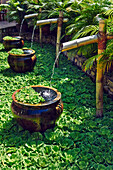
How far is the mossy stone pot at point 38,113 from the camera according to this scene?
153 inches

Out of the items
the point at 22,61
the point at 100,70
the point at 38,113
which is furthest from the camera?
the point at 22,61

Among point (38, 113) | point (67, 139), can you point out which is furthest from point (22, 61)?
point (67, 139)

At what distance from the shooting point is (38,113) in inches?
153

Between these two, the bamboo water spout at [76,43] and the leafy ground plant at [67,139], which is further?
the bamboo water spout at [76,43]

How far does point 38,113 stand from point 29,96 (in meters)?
0.44

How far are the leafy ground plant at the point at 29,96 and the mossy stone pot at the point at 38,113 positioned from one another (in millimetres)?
101

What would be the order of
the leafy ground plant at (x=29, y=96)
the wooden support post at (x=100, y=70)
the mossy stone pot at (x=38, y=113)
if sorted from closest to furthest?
the mossy stone pot at (x=38, y=113) < the leafy ground plant at (x=29, y=96) < the wooden support post at (x=100, y=70)

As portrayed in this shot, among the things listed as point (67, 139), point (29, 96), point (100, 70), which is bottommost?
point (67, 139)

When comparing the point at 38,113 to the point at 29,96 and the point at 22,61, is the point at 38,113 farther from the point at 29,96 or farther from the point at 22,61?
the point at 22,61

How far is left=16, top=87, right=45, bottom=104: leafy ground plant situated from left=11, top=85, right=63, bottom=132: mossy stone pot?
10 centimetres

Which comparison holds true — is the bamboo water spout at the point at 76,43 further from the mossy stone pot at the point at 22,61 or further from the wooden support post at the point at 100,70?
the mossy stone pot at the point at 22,61

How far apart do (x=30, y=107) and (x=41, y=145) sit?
2.49 feet

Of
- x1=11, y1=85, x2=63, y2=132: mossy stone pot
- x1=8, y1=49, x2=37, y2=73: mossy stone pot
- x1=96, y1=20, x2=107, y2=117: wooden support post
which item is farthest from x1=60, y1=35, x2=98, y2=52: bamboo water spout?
x1=8, y1=49, x2=37, y2=73: mossy stone pot

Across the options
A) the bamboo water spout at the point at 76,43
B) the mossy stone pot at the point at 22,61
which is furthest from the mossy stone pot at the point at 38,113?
the mossy stone pot at the point at 22,61
